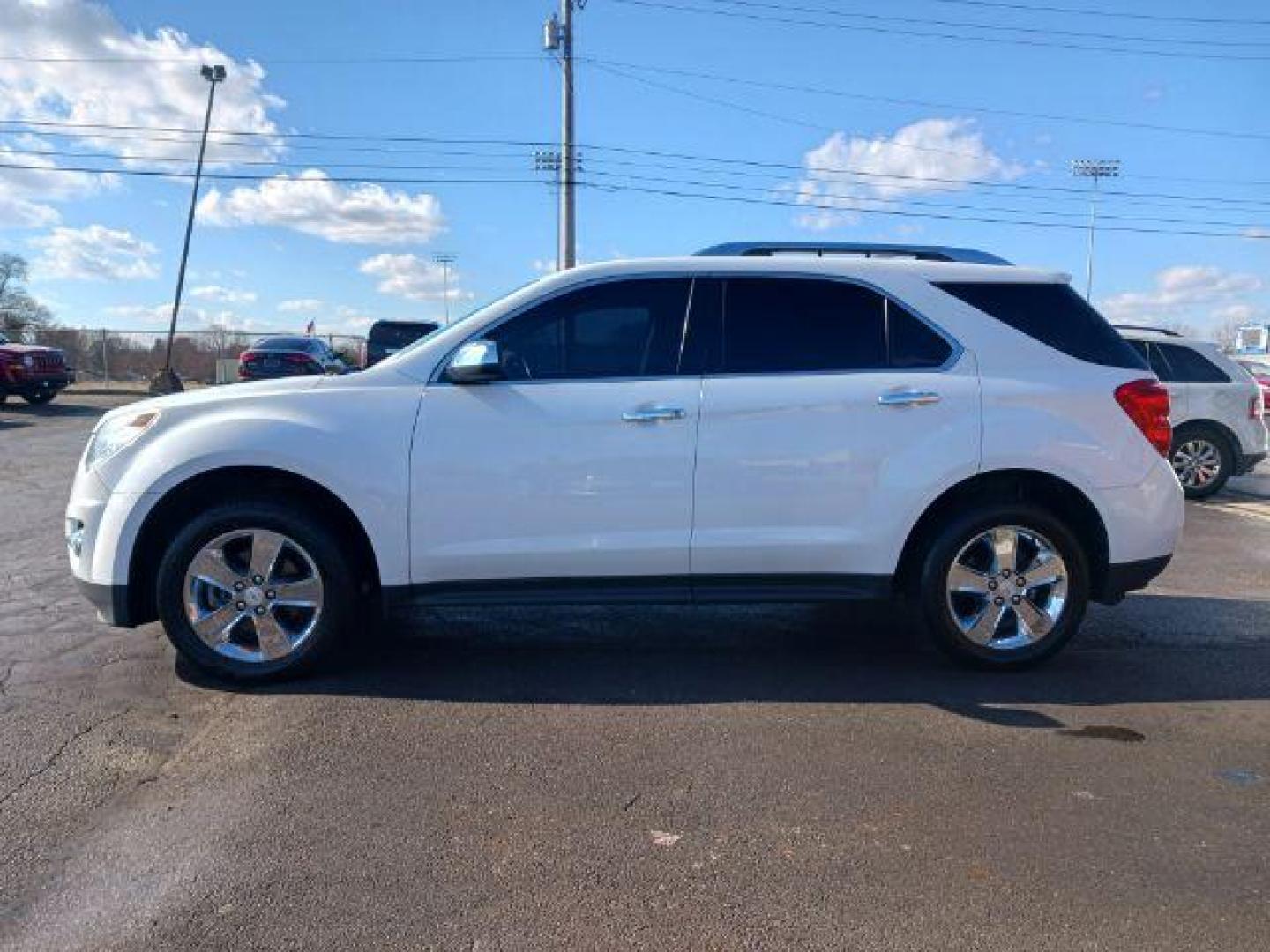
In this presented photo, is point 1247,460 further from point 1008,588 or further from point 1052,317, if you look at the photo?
point 1008,588

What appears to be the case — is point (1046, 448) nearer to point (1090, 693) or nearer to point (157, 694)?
point (1090, 693)

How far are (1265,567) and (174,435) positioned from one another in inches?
293

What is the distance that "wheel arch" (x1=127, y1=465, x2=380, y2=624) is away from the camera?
14.6 ft

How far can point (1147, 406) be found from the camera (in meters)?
4.74

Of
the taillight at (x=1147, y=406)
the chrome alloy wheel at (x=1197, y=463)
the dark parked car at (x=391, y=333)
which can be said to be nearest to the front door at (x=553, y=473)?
the taillight at (x=1147, y=406)

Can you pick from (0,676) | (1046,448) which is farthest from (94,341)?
(1046,448)

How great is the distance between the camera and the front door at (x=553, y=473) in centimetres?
444

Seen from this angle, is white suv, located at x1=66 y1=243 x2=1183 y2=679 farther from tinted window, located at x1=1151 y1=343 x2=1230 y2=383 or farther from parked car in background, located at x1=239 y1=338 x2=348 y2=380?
parked car in background, located at x1=239 y1=338 x2=348 y2=380

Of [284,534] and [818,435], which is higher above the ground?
[818,435]

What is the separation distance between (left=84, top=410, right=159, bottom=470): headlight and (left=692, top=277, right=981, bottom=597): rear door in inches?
98.5

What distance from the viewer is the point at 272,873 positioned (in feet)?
9.73

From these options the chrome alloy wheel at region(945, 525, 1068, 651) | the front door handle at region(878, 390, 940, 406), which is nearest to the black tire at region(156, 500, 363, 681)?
the front door handle at region(878, 390, 940, 406)

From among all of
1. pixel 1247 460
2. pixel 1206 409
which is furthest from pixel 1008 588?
pixel 1247 460

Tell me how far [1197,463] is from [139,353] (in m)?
33.5
